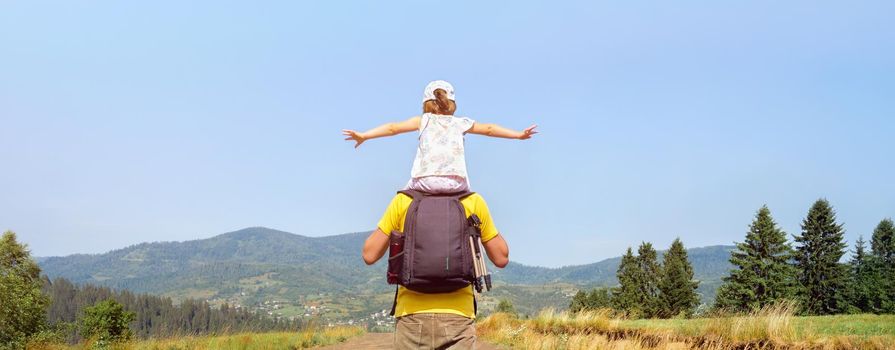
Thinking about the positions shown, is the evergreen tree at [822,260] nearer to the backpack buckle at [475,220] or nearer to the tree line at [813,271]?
the tree line at [813,271]

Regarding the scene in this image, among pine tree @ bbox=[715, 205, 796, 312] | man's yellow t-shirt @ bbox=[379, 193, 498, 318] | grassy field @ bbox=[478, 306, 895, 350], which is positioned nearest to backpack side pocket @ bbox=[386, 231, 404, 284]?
man's yellow t-shirt @ bbox=[379, 193, 498, 318]

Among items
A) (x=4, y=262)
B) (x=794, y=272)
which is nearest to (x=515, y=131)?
(x=4, y=262)

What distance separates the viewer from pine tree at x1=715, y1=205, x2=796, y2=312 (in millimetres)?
60062

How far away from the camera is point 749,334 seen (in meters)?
11.8

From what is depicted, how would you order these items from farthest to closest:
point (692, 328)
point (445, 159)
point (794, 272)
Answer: point (794, 272) < point (692, 328) < point (445, 159)

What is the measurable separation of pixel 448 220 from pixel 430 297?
1.66 feet

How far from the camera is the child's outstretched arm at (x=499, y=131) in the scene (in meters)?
3.96

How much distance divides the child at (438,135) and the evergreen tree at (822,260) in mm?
75951

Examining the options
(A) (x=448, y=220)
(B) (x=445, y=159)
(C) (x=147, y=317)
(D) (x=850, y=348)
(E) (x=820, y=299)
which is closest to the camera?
(A) (x=448, y=220)

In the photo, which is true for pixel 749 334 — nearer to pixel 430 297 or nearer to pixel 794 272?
pixel 430 297

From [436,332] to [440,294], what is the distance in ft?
0.70

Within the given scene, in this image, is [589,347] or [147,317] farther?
[147,317]

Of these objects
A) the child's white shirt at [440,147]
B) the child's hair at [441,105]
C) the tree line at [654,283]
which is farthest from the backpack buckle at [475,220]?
the tree line at [654,283]

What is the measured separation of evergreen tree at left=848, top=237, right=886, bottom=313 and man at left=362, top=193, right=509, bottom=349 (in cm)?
7395
